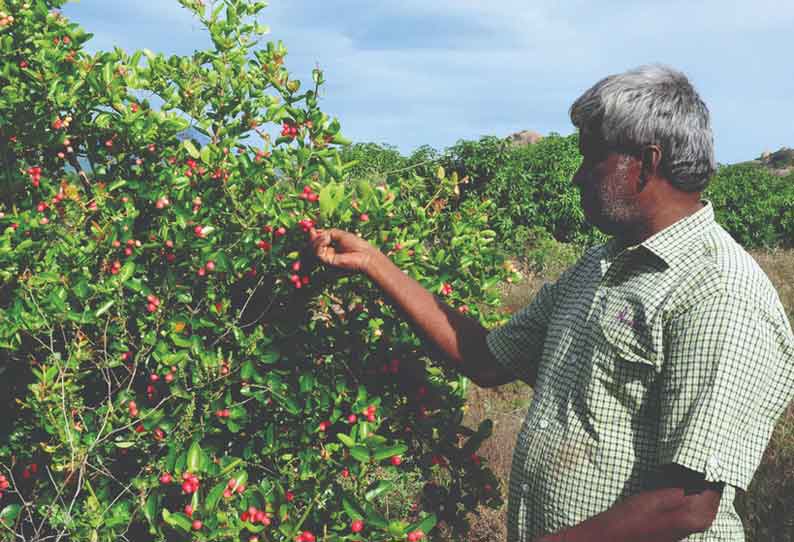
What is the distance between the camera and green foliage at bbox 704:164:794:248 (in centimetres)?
1858

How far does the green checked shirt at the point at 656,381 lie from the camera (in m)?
1.70

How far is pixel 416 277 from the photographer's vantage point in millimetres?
2705

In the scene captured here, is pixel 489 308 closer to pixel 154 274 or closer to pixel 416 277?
pixel 416 277

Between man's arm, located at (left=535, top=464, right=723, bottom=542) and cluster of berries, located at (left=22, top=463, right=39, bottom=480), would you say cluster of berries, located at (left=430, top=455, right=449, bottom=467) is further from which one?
cluster of berries, located at (left=22, top=463, right=39, bottom=480)

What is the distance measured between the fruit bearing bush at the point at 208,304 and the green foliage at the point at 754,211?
16985 mm

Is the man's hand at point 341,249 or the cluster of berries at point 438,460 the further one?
the cluster of berries at point 438,460

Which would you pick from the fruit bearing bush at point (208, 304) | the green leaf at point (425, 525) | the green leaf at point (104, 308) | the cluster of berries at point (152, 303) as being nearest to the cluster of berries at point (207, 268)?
the fruit bearing bush at point (208, 304)

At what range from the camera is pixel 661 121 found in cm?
188

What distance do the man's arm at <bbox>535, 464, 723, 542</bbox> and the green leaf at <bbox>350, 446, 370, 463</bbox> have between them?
63 cm

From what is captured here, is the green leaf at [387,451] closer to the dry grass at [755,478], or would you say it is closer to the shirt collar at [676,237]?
the shirt collar at [676,237]

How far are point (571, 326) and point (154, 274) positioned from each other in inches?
55.7

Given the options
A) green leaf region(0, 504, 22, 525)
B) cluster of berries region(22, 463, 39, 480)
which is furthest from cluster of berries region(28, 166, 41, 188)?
green leaf region(0, 504, 22, 525)

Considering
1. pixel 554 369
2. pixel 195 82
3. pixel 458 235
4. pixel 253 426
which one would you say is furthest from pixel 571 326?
pixel 195 82

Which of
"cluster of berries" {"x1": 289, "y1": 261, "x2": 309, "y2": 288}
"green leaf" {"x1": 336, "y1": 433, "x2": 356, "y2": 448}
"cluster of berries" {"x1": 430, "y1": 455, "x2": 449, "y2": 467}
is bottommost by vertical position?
"cluster of berries" {"x1": 430, "y1": 455, "x2": 449, "y2": 467}
